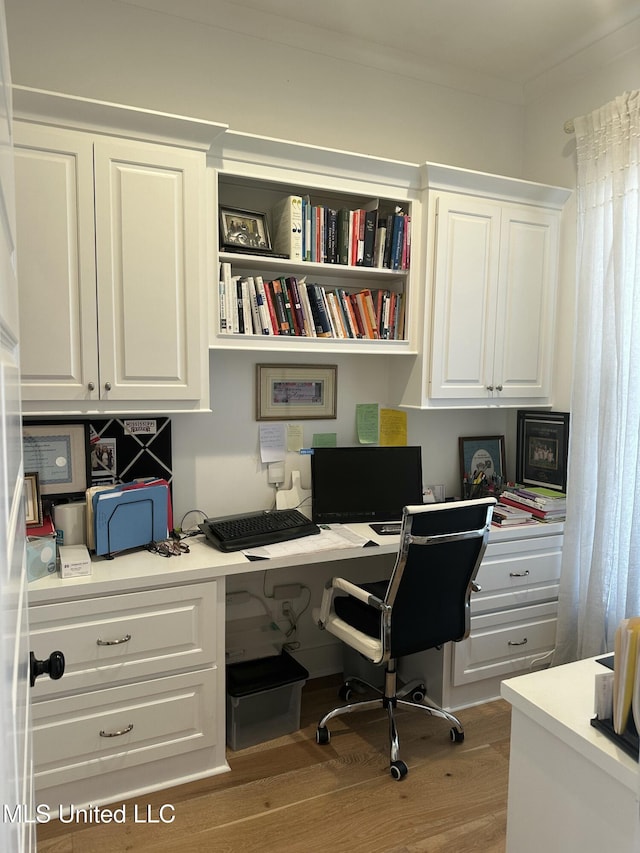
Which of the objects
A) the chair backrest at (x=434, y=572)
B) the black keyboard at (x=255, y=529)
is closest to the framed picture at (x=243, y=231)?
the black keyboard at (x=255, y=529)

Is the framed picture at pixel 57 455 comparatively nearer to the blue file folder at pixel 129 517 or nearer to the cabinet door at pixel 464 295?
the blue file folder at pixel 129 517

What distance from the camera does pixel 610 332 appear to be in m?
2.57

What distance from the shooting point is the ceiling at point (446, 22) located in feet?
7.97

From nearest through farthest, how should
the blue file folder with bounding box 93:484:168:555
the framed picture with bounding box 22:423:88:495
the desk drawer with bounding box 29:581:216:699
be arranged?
the desk drawer with bounding box 29:581:216:699 < the blue file folder with bounding box 93:484:168:555 < the framed picture with bounding box 22:423:88:495

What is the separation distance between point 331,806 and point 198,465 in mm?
1411

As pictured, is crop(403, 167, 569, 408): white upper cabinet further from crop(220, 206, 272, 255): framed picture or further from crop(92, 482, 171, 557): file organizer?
crop(92, 482, 171, 557): file organizer

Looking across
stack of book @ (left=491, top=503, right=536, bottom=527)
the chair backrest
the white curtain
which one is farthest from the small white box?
the white curtain

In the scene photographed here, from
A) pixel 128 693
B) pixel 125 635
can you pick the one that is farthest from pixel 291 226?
pixel 128 693

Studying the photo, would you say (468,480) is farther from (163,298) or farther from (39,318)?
(39,318)

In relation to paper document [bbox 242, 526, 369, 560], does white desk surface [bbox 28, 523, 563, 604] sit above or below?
below

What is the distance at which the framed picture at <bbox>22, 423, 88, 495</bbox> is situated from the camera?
7.26 ft

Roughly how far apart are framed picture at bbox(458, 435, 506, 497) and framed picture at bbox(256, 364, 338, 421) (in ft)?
2.68

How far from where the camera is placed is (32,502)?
2.13 m

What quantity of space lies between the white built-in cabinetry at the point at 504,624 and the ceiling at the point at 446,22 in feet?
7.40
